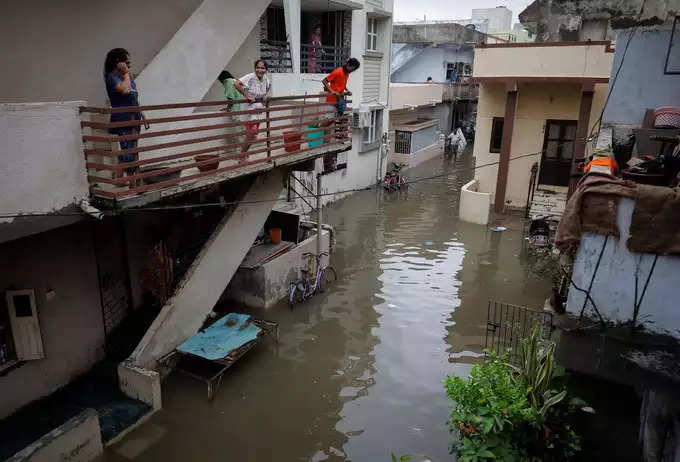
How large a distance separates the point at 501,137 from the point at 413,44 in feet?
67.9

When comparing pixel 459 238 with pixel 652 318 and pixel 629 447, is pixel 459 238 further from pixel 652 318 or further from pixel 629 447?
pixel 652 318

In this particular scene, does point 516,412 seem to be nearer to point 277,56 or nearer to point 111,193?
point 111,193

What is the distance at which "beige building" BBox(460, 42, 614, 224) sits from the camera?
15969 mm

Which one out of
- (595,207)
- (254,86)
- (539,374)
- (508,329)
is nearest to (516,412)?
(539,374)

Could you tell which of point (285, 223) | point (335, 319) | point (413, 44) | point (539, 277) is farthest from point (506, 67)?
point (413, 44)

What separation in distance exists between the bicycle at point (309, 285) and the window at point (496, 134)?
9.85 m

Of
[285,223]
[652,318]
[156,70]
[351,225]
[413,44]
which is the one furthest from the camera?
[413,44]

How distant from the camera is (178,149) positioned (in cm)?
998

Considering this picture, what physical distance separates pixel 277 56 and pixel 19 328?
1107 centimetres

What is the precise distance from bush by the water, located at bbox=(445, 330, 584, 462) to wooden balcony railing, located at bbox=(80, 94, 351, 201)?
16.2 feet

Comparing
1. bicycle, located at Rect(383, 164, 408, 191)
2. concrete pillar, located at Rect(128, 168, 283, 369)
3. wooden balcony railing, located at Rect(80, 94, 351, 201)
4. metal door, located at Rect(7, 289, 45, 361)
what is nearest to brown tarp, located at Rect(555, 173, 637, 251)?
wooden balcony railing, located at Rect(80, 94, 351, 201)

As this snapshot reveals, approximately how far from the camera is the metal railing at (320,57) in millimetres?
17770

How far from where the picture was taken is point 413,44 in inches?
1470

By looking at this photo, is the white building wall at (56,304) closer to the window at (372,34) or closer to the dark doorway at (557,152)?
the window at (372,34)
